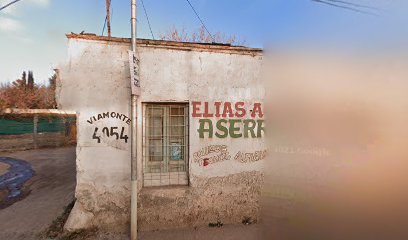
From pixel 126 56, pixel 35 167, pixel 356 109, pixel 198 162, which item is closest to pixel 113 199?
pixel 198 162

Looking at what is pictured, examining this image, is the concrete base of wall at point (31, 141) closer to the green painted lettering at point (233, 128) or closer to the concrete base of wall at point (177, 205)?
the concrete base of wall at point (177, 205)

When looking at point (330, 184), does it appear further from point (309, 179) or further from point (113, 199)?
point (113, 199)

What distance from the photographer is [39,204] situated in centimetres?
586

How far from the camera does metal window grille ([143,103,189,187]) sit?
440 cm

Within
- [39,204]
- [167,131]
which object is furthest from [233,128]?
[39,204]

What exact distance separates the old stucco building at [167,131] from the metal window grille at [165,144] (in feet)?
0.06

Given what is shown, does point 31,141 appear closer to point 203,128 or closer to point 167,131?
point 167,131

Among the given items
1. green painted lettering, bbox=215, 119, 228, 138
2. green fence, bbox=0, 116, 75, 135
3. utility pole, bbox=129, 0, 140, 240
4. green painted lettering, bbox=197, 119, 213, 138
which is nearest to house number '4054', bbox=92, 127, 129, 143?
utility pole, bbox=129, 0, 140, 240

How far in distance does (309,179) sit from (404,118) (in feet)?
2.63

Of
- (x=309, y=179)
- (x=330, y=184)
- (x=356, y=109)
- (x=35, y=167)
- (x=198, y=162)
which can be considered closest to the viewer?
(x=356, y=109)

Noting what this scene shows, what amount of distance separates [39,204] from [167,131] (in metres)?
4.06

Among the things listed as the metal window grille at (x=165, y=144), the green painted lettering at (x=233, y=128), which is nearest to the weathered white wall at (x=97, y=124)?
the metal window grille at (x=165, y=144)

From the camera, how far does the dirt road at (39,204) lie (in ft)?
14.4

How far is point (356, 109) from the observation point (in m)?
1.59
